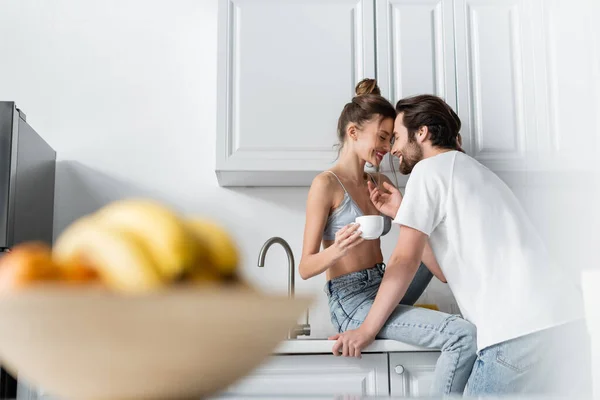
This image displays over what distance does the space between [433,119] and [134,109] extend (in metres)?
1.16

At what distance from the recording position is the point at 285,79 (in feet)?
7.35

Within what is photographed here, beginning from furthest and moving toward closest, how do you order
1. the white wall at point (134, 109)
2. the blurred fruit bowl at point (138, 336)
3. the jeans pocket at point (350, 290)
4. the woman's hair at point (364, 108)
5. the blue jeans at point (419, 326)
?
the white wall at point (134, 109), the woman's hair at point (364, 108), the jeans pocket at point (350, 290), the blue jeans at point (419, 326), the blurred fruit bowl at point (138, 336)

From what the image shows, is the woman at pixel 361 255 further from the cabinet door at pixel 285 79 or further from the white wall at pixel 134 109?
the white wall at pixel 134 109

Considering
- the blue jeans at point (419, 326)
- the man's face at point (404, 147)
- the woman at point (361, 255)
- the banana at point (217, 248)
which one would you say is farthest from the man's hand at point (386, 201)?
the banana at point (217, 248)

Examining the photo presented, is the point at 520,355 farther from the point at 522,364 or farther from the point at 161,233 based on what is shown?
the point at 161,233

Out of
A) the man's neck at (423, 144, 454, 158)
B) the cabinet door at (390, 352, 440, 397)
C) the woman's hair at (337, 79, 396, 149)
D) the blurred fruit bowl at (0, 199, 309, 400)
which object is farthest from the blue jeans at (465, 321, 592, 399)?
the blurred fruit bowl at (0, 199, 309, 400)

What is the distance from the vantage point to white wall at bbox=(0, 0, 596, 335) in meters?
2.46

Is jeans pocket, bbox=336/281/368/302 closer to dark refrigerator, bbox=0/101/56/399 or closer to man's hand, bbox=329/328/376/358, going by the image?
man's hand, bbox=329/328/376/358

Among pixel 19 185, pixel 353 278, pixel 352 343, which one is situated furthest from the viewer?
pixel 353 278

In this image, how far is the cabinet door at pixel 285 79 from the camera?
2.19m

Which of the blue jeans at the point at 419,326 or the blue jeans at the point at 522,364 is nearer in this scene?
the blue jeans at the point at 522,364

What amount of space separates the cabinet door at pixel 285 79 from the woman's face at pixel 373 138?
0.31 feet

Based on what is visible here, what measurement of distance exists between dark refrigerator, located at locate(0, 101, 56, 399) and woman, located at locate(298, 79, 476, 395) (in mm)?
858

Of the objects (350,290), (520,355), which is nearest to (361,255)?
(350,290)
